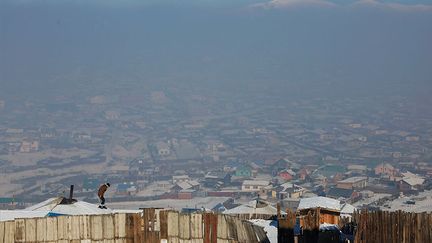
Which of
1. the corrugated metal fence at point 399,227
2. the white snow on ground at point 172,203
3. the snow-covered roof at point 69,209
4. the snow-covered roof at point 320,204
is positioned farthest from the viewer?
the white snow on ground at point 172,203

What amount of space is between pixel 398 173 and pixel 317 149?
1140 inches

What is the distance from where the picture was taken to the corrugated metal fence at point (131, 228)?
41.8 ft

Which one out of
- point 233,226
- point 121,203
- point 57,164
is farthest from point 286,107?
point 233,226

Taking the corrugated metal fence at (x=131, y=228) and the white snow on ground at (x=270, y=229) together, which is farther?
the white snow on ground at (x=270, y=229)

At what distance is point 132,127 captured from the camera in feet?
472

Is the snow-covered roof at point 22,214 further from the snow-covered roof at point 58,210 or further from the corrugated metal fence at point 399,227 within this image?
the corrugated metal fence at point 399,227

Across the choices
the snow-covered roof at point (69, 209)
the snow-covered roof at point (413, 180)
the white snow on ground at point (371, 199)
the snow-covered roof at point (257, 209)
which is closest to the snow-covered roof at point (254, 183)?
the snow-covered roof at point (413, 180)

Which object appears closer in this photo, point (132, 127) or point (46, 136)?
point (46, 136)

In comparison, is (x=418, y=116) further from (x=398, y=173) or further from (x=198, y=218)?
(x=198, y=218)

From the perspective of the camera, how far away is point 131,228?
515 inches

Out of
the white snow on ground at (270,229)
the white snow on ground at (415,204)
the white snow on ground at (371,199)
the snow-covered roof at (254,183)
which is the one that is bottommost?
the white snow on ground at (371,199)

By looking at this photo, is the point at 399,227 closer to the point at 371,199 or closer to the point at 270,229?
the point at 270,229

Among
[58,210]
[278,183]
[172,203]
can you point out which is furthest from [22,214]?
[278,183]

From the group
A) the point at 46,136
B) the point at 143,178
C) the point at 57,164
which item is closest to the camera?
the point at 143,178
